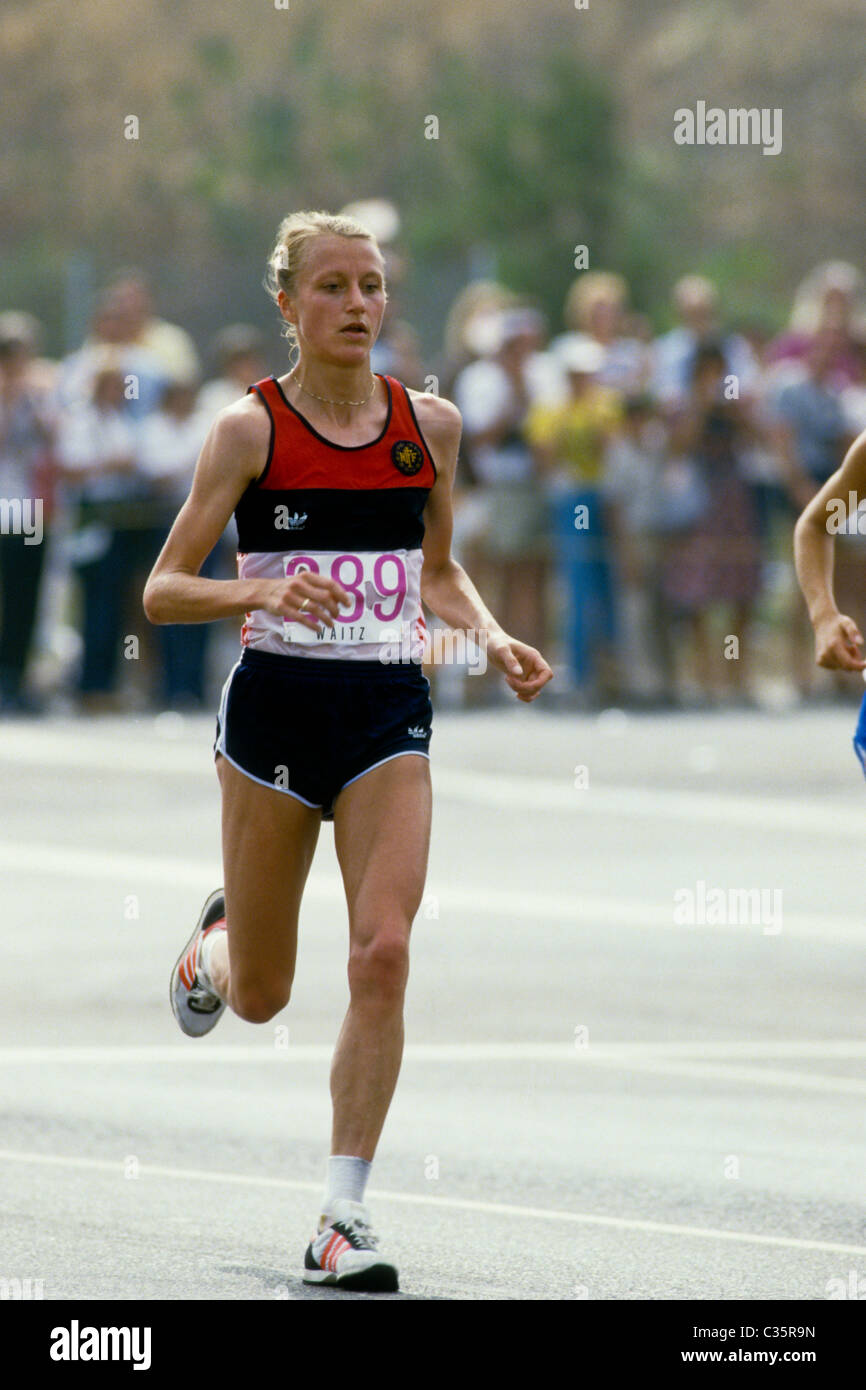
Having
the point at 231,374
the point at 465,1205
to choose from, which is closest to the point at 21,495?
the point at 231,374

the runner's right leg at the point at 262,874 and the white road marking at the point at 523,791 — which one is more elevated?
the white road marking at the point at 523,791

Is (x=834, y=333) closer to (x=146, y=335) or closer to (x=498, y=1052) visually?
(x=146, y=335)

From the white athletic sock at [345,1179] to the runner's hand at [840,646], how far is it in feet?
5.01

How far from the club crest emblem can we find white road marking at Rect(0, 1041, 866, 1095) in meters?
2.94

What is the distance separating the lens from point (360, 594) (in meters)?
6.45

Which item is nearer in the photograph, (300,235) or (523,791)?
(300,235)

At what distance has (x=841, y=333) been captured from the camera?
19938mm

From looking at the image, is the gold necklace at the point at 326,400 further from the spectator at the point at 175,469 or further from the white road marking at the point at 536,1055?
the spectator at the point at 175,469

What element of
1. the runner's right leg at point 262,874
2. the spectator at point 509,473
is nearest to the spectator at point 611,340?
the spectator at point 509,473

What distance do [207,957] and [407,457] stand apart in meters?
1.54

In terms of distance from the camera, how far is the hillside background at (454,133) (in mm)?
45594
